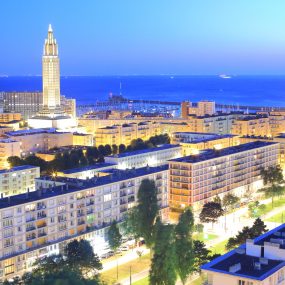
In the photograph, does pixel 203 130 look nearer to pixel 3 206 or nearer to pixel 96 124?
pixel 96 124

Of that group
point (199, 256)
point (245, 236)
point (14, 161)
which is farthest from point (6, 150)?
point (199, 256)

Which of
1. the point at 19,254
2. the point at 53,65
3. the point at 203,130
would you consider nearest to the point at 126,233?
the point at 19,254

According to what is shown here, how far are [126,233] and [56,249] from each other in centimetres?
258

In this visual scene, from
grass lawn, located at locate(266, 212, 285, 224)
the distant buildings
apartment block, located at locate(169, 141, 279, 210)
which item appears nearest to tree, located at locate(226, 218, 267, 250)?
grass lawn, located at locate(266, 212, 285, 224)

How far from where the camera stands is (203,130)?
4812cm

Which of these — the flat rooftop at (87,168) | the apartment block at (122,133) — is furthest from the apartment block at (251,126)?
the flat rooftop at (87,168)

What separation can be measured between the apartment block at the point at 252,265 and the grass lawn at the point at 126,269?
6.09m

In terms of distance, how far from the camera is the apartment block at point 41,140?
4203 centimetres

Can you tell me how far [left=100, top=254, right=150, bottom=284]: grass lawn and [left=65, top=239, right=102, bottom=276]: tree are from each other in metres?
1.06

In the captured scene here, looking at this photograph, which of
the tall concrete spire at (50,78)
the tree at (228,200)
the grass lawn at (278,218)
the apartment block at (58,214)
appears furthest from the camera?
the tall concrete spire at (50,78)

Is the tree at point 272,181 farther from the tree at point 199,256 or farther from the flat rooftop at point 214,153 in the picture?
the tree at point 199,256

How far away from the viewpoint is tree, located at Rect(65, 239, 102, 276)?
16328 millimetres

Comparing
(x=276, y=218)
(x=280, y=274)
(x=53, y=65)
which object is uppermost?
(x=53, y=65)

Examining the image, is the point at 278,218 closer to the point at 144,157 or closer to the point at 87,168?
the point at 87,168
